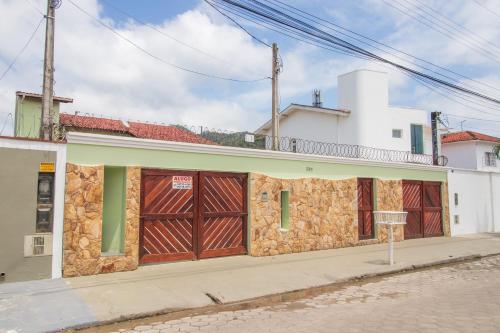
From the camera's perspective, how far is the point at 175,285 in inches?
318

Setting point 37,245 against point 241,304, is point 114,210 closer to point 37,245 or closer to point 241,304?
point 37,245

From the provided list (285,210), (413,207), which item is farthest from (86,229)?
(413,207)

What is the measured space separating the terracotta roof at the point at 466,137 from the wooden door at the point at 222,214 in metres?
21.7

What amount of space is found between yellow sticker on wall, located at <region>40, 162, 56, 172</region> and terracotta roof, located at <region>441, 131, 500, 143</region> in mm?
26343

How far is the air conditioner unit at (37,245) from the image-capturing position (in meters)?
8.09

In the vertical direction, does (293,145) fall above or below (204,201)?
above

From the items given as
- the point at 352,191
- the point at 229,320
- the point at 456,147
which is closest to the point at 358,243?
the point at 352,191

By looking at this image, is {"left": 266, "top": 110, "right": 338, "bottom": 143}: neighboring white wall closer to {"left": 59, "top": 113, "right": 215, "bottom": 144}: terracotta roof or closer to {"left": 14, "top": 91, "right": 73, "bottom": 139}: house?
{"left": 59, "top": 113, "right": 215, "bottom": 144}: terracotta roof

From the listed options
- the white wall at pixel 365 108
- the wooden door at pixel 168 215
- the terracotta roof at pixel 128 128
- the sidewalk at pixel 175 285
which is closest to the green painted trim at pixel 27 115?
the terracotta roof at pixel 128 128

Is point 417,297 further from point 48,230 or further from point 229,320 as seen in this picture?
point 48,230

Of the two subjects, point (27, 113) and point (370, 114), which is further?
point (370, 114)

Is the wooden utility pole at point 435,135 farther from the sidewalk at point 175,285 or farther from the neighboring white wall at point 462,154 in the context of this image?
the neighboring white wall at point 462,154

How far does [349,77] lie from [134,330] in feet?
66.2

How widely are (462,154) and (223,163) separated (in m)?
22.3
